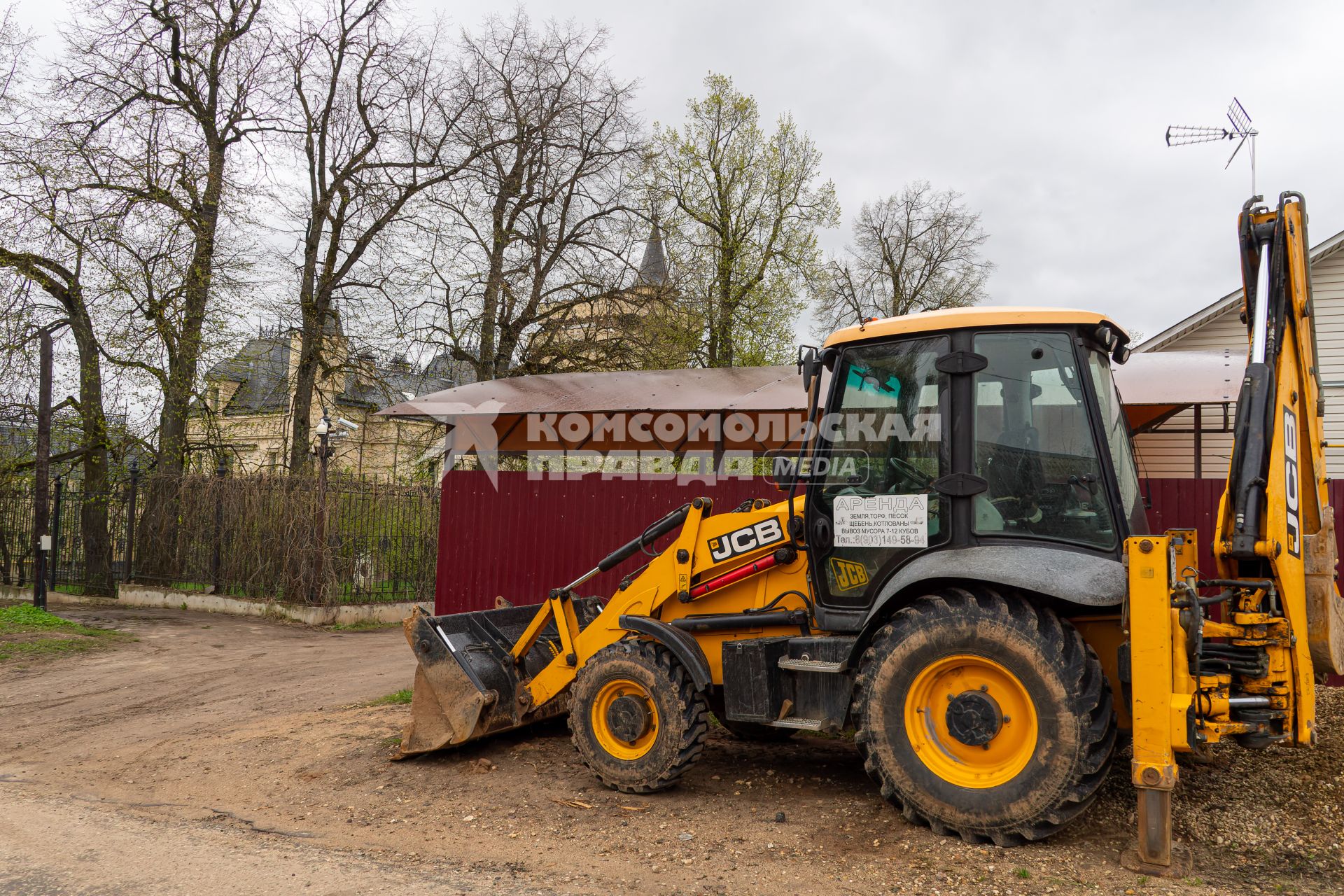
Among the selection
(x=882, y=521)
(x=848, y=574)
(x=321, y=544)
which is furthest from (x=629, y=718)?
(x=321, y=544)

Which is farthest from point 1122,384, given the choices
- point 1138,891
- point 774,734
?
point 1138,891

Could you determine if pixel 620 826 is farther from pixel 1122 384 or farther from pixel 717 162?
pixel 717 162

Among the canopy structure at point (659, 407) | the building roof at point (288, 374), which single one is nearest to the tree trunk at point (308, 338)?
the building roof at point (288, 374)

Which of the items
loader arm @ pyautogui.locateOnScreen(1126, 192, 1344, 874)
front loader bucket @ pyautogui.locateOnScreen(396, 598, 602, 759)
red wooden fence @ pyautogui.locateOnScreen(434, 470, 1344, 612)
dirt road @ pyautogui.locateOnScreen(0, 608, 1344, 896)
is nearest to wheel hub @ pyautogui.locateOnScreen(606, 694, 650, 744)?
dirt road @ pyautogui.locateOnScreen(0, 608, 1344, 896)

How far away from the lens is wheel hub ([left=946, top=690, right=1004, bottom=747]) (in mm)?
4402

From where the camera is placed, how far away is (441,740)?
6219 mm

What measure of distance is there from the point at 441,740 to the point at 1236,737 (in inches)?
174

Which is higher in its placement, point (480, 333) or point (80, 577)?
point (480, 333)

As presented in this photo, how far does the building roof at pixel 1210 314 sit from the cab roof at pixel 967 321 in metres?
12.3

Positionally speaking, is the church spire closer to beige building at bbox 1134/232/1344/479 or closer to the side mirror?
beige building at bbox 1134/232/1344/479

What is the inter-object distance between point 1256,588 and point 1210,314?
14240 millimetres

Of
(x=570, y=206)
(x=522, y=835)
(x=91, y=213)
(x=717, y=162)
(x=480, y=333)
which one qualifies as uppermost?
(x=717, y=162)

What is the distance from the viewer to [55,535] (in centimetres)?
1834

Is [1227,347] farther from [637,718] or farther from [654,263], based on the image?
[637,718]
